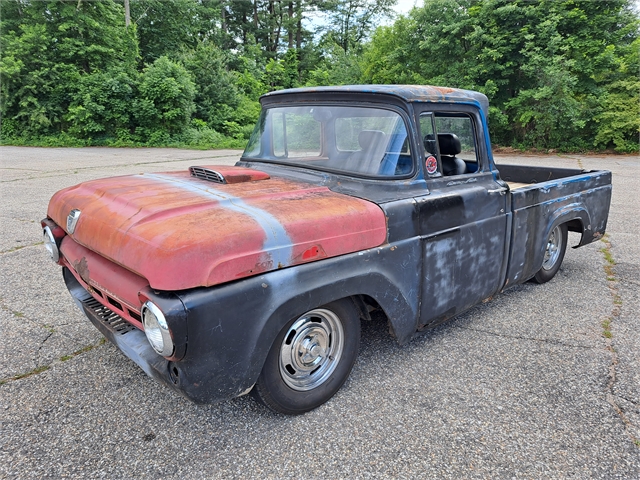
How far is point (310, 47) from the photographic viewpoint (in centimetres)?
3594

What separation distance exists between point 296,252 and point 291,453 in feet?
3.38

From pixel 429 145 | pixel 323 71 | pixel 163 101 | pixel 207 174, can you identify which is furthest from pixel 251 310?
pixel 323 71

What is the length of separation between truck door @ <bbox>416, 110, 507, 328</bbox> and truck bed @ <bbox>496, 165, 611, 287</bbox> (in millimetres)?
241

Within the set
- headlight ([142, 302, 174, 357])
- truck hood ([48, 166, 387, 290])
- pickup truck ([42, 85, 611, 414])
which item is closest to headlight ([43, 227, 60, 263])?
pickup truck ([42, 85, 611, 414])

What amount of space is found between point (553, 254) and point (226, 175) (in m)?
3.52

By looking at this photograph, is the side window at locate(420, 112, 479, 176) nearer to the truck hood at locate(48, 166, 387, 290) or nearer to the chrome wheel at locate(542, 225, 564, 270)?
the truck hood at locate(48, 166, 387, 290)

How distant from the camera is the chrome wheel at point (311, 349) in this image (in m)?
2.46

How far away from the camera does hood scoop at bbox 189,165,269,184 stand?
9.75 ft

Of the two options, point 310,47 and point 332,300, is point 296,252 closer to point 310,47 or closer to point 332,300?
point 332,300

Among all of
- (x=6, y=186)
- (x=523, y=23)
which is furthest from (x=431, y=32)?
(x=6, y=186)

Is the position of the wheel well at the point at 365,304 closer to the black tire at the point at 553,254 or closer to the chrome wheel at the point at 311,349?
the chrome wheel at the point at 311,349

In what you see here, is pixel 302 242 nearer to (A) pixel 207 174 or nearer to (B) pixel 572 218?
(A) pixel 207 174

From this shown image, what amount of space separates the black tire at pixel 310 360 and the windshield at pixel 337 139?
100cm

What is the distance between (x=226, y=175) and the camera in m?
2.97
